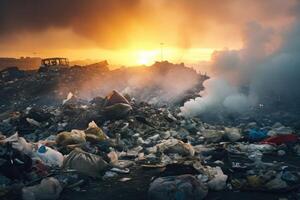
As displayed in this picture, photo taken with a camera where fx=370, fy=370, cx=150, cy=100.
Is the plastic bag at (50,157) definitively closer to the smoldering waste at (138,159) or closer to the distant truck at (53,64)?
the smoldering waste at (138,159)

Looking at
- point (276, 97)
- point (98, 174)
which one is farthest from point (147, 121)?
point (276, 97)

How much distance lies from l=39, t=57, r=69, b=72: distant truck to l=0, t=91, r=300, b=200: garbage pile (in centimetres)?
1794

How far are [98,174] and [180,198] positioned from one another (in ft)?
6.82

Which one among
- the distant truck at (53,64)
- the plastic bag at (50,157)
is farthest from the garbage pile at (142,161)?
the distant truck at (53,64)

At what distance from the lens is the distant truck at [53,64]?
29556 millimetres

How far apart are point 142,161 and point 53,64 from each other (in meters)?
25.6

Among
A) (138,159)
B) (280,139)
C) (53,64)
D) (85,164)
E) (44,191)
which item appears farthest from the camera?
(53,64)

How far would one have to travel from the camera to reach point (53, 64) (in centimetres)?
3216

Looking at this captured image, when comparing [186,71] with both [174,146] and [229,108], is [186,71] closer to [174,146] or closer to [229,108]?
[229,108]

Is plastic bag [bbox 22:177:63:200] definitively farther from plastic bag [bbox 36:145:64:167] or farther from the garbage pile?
plastic bag [bbox 36:145:64:167]

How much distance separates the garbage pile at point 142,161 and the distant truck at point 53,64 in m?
17.9

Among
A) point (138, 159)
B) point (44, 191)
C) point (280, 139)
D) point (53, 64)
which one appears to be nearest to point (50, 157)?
point (44, 191)

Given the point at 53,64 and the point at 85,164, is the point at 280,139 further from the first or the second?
the point at 53,64

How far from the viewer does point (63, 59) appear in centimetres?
3428
